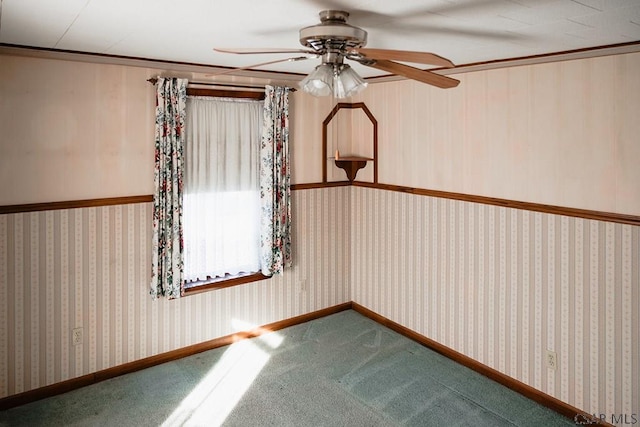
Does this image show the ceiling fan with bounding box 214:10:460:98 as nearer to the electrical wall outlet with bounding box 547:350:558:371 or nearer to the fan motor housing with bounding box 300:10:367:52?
the fan motor housing with bounding box 300:10:367:52

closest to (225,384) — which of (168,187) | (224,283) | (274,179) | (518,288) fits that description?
(224,283)

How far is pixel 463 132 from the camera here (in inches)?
142

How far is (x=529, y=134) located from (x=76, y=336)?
11.2 ft

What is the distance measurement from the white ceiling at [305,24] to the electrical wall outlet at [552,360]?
1.93m

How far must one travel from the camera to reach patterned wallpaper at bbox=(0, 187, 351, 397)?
307 centimetres

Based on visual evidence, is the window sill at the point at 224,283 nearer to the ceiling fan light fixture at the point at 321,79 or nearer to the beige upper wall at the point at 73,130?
the beige upper wall at the point at 73,130

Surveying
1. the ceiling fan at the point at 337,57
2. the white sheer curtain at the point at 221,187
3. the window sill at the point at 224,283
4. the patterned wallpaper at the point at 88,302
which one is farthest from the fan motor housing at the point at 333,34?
the window sill at the point at 224,283

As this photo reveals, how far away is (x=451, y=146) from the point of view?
12.2 feet

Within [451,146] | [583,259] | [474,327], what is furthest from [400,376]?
[451,146]

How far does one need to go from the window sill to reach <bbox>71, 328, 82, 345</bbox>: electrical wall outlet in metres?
0.78

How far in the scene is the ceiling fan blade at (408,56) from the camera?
1.75 m

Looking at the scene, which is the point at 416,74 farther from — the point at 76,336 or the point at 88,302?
the point at 76,336

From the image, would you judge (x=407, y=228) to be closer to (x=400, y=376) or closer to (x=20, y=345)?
(x=400, y=376)

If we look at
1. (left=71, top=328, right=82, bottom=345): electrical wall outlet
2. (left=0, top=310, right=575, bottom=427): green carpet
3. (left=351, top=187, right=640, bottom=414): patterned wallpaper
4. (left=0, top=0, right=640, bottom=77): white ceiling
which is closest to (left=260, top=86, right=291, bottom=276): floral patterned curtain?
(left=0, top=310, right=575, bottom=427): green carpet
